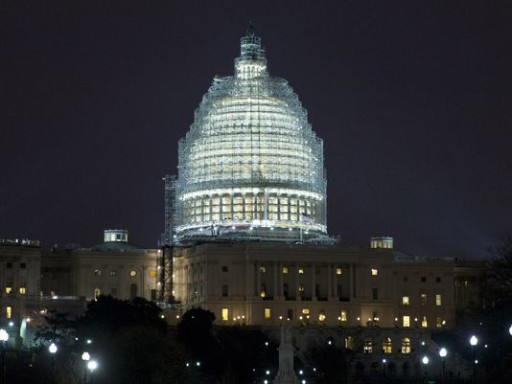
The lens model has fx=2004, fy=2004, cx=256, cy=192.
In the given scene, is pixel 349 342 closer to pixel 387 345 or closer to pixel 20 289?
pixel 387 345

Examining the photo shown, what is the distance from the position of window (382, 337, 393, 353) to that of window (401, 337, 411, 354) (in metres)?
1.21

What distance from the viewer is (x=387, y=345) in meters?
184

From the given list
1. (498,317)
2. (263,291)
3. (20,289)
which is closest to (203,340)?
(263,291)

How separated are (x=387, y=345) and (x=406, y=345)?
222cm

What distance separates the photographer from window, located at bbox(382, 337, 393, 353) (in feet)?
600

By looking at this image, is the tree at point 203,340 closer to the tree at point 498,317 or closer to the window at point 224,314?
the window at point 224,314

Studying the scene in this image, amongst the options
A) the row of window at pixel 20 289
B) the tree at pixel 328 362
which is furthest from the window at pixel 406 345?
the row of window at pixel 20 289

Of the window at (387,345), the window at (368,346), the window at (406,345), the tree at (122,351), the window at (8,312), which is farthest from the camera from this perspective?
the window at (406,345)

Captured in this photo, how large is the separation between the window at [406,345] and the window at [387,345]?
1209mm

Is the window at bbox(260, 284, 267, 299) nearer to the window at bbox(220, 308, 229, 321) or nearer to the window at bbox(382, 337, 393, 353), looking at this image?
the window at bbox(220, 308, 229, 321)

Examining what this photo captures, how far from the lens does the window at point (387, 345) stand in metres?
183

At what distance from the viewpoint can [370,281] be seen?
197 meters

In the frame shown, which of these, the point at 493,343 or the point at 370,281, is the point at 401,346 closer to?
the point at 370,281

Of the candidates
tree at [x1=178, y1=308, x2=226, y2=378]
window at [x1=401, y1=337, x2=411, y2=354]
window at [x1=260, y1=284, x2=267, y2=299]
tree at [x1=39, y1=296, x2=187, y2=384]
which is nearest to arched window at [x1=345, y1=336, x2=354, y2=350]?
window at [x1=401, y1=337, x2=411, y2=354]
